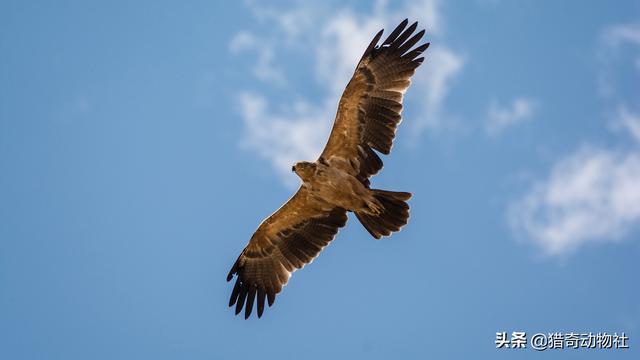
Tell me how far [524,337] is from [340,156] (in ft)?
13.9

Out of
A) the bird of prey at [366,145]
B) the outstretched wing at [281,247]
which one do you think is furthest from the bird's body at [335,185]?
the outstretched wing at [281,247]

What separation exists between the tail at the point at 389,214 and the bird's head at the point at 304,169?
1.02m

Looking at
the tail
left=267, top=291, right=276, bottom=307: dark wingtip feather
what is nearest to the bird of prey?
the tail

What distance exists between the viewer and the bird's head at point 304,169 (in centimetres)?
1520

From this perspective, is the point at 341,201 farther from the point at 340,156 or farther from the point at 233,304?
the point at 233,304

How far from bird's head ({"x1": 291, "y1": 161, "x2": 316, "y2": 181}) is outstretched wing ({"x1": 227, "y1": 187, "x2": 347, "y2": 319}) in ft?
2.14

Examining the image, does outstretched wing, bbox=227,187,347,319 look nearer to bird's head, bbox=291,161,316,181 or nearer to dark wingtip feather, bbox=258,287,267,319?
dark wingtip feather, bbox=258,287,267,319

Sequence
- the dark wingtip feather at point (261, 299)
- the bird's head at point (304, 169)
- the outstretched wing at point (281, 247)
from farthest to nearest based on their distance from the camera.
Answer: the dark wingtip feather at point (261, 299)
the outstretched wing at point (281, 247)
the bird's head at point (304, 169)

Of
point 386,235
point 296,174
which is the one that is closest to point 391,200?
point 386,235

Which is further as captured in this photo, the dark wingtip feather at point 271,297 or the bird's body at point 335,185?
the dark wingtip feather at point 271,297

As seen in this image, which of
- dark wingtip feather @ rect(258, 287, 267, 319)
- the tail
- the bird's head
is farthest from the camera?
dark wingtip feather @ rect(258, 287, 267, 319)

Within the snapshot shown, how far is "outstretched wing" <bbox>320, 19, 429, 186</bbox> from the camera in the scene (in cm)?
1526

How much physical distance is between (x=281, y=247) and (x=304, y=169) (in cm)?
187

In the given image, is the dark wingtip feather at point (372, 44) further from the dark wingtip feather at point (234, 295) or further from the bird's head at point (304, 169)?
the dark wingtip feather at point (234, 295)
